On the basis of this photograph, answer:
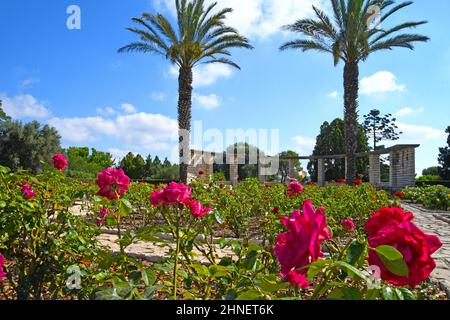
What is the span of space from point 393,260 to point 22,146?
23.4 metres

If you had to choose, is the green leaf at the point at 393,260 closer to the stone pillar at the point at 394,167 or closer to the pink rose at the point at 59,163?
the pink rose at the point at 59,163

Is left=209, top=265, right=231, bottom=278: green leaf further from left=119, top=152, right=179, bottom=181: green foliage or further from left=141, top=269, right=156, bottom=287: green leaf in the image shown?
left=119, top=152, right=179, bottom=181: green foliage

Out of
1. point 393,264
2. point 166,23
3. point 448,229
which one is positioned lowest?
point 448,229

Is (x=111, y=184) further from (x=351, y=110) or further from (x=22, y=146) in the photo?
(x=22, y=146)

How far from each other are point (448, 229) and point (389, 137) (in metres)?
30.2

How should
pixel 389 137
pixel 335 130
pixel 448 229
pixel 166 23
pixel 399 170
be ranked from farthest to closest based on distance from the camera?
pixel 389 137 < pixel 335 130 < pixel 399 170 < pixel 166 23 < pixel 448 229

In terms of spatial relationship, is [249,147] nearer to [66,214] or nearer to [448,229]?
[448,229]

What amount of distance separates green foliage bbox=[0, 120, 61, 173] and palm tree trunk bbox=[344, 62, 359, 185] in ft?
51.4

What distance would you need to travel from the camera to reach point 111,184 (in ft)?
5.51

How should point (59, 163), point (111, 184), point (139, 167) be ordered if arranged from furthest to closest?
point (139, 167), point (59, 163), point (111, 184)

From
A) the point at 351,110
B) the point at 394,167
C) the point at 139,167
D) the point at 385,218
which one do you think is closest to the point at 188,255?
the point at 385,218

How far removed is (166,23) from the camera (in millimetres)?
13539

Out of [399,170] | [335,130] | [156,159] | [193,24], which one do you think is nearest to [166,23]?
[193,24]

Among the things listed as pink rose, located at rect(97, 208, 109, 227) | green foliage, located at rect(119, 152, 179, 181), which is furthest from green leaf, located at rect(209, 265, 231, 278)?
green foliage, located at rect(119, 152, 179, 181)
